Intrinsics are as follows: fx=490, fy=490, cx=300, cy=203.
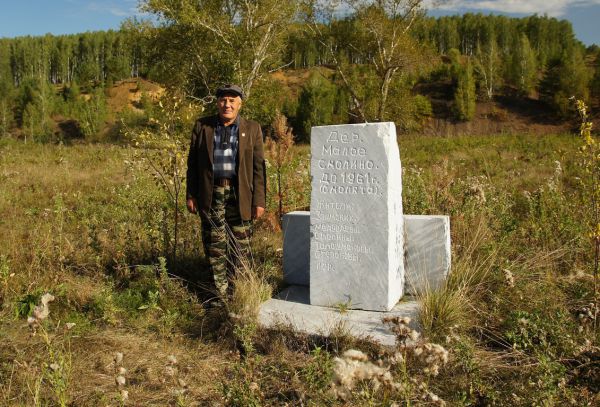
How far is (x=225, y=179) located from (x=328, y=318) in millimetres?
1591

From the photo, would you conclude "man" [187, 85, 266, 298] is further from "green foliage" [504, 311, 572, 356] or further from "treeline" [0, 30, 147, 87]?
"treeline" [0, 30, 147, 87]

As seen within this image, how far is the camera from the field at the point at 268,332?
2.88m

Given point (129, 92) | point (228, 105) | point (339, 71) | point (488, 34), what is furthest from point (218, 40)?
point (488, 34)

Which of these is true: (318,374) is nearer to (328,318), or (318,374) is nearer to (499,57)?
(328,318)

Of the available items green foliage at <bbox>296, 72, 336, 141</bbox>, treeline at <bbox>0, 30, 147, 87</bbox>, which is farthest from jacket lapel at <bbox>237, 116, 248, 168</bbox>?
treeline at <bbox>0, 30, 147, 87</bbox>

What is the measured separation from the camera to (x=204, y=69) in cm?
2244

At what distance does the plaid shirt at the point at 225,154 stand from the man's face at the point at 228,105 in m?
0.13

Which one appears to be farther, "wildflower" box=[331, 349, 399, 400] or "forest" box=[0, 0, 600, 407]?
"forest" box=[0, 0, 600, 407]

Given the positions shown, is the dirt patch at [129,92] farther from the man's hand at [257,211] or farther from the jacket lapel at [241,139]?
the man's hand at [257,211]

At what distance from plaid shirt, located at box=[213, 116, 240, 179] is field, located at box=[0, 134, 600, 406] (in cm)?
97

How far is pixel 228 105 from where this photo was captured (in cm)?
447

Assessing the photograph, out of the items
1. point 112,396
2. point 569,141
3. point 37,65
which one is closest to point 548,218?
point 112,396

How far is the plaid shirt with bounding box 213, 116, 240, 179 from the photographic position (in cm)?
453

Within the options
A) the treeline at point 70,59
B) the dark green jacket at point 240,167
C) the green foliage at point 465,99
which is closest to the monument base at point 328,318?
the dark green jacket at point 240,167
